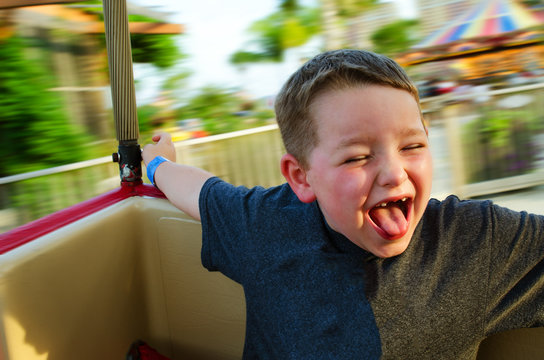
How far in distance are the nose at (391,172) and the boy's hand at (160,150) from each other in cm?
59

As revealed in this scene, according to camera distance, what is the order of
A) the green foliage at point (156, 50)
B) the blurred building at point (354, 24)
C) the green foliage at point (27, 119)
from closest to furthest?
the green foliage at point (27, 119) < the green foliage at point (156, 50) < the blurred building at point (354, 24)

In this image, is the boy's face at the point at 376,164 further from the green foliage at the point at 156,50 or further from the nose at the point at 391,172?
Answer: the green foliage at the point at 156,50

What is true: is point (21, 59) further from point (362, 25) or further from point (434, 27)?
point (434, 27)

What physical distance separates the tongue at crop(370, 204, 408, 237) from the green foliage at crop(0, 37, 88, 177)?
281 cm

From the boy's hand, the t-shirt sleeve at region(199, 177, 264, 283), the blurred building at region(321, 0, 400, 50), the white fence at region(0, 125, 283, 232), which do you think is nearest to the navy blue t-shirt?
the t-shirt sleeve at region(199, 177, 264, 283)

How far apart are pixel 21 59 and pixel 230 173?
5.15ft

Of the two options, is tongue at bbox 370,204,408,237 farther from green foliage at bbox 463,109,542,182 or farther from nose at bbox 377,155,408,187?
green foliage at bbox 463,109,542,182

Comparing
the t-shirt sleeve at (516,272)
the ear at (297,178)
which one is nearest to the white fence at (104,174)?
the ear at (297,178)

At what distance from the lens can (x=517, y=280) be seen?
0.74 m

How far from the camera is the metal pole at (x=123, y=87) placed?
1.13 metres

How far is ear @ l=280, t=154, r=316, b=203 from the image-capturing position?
0.83 m

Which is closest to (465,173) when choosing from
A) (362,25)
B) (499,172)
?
(499,172)

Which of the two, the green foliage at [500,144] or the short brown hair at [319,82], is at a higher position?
the short brown hair at [319,82]

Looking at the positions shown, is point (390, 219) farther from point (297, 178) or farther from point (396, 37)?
point (396, 37)
